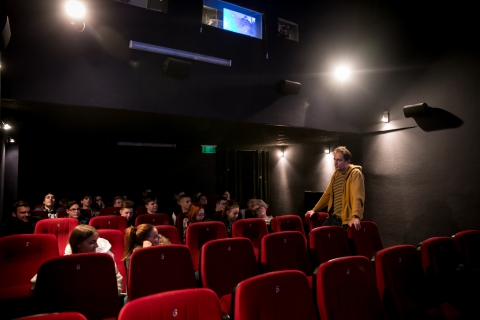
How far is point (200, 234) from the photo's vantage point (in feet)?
12.3

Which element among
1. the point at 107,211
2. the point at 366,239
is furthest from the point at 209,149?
the point at 366,239

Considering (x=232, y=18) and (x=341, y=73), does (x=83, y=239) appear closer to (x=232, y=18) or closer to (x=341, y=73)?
(x=232, y=18)

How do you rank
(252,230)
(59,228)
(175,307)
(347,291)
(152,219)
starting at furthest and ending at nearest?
(152,219) → (59,228) → (252,230) → (347,291) → (175,307)

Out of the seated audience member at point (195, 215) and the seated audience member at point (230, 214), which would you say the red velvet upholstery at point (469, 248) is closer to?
the seated audience member at point (230, 214)

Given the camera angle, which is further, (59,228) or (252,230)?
(59,228)

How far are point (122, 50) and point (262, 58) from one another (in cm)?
234

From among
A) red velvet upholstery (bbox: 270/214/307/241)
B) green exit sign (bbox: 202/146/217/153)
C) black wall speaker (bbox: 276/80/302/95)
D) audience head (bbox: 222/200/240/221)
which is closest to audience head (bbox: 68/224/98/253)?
audience head (bbox: 222/200/240/221)

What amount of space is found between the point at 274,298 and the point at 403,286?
4.28 feet

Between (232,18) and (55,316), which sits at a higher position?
(232,18)

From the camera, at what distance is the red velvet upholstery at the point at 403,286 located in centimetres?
230

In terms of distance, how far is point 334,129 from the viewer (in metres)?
6.11

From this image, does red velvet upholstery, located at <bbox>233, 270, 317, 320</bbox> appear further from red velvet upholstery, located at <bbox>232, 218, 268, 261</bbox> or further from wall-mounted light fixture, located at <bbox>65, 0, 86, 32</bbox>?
wall-mounted light fixture, located at <bbox>65, 0, 86, 32</bbox>

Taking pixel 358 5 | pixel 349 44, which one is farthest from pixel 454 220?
pixel 358 5

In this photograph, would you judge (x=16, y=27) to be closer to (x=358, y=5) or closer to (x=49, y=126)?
(x=49, y=126)
